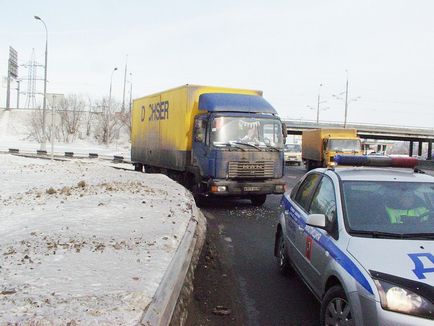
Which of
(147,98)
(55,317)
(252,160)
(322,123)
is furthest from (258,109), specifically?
(322,123)

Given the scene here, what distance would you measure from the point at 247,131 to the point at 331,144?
17.9 meters

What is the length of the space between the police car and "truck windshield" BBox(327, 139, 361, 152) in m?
23.8

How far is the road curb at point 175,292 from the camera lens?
3.53 metres

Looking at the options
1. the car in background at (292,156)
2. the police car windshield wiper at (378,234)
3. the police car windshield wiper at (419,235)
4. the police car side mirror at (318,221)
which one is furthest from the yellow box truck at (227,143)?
the car in background at (292,156)

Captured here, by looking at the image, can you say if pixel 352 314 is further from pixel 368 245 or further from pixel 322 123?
pixel 322 123

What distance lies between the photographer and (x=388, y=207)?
448cm

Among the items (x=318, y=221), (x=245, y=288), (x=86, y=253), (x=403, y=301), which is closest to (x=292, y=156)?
(x=245, y=288)

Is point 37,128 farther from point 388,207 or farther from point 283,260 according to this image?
point 388,207

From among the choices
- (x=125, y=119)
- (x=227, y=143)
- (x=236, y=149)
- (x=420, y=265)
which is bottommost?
(x=420, y=265)

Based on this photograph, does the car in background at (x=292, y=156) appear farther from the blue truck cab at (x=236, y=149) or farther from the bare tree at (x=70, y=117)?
the bare tree at (x=70, y=117)

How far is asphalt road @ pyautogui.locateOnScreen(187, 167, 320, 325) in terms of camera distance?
4.80m

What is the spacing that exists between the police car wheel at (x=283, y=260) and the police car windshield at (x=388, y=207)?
1.75m

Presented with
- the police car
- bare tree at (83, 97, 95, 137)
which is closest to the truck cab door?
the police car

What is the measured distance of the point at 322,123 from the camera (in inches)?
2800
